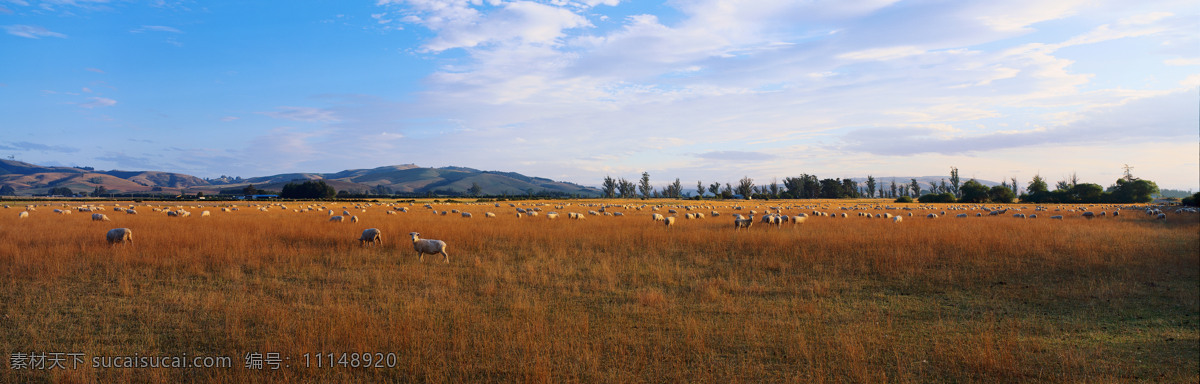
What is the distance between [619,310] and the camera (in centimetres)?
852

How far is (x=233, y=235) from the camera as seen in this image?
671 inches

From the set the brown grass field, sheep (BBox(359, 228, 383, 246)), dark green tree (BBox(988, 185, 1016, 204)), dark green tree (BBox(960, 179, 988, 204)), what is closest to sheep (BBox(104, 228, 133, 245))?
the brown grass field

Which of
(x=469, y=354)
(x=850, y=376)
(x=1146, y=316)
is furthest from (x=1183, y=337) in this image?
(x=469, y=354)

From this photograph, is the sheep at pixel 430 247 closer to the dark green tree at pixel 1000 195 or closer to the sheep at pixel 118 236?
the sheep at pixel 118 236

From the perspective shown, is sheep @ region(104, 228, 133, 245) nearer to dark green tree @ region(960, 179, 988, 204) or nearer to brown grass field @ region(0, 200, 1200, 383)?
brown grass field @ region(0, 200, 1200, 383)

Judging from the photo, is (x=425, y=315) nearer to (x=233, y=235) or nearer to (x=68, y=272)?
(x=68, y=272)

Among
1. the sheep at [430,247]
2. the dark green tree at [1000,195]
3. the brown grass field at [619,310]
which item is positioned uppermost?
the dark green tree at [1000,195]

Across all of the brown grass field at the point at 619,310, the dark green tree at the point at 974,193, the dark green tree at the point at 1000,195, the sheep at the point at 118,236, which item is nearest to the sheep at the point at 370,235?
the brown grass field at the point at 619,310

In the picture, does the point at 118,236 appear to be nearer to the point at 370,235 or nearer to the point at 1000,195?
the point at 370,235

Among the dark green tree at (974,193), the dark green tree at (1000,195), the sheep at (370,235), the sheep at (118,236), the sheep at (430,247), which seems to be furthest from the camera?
the dark green tree at (1000,195)

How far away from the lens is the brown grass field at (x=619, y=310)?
5945 mm

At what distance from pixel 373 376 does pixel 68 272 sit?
35.0 ft

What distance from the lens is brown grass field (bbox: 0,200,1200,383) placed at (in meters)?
5.95

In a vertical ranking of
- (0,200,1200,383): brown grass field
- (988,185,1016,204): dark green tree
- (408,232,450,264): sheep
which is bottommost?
(0,200,1200,383): brown grass field
